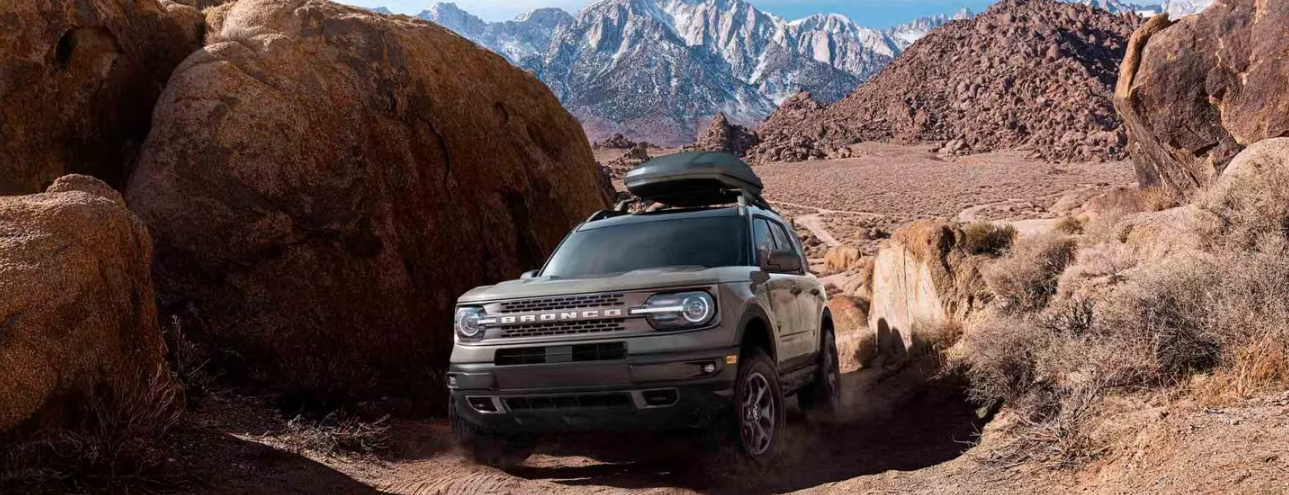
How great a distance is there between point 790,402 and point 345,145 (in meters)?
4.94

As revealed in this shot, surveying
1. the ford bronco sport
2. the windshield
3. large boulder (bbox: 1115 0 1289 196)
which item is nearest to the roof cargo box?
the windshield

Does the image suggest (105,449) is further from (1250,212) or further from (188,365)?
(1250,212)

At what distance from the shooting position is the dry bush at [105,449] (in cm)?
488

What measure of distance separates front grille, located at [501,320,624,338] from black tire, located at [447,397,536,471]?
0.73m

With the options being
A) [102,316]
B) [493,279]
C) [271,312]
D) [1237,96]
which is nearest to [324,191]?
[271,312]

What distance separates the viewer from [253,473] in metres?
6.12

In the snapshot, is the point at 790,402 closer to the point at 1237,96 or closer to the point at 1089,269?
the point at 1089,269

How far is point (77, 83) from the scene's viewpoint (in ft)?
28.4

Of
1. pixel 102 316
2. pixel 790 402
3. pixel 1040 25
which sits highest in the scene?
pixel 1040 25

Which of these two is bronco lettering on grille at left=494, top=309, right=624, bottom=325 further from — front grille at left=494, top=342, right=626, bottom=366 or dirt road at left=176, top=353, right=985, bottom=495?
dirt road at left=176, top=353, right=985, bottom=495

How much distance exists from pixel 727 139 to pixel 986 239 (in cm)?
12310

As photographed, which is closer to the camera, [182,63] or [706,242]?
[706,242]

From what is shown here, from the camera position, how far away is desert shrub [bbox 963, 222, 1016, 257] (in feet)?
35.8

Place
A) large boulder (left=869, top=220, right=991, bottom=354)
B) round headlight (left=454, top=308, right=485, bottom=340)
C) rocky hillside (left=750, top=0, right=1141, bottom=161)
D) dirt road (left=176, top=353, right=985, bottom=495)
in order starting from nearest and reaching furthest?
dirt road (left=176, top=353, right=985, bottom=495) → round headlight (left=454, top=308, right=485, bottom=340) → large boulder (left=869, top=220, right=991, bottom=354) → rocky hillside (left=750, top=0, right=1141, bottom=161)
